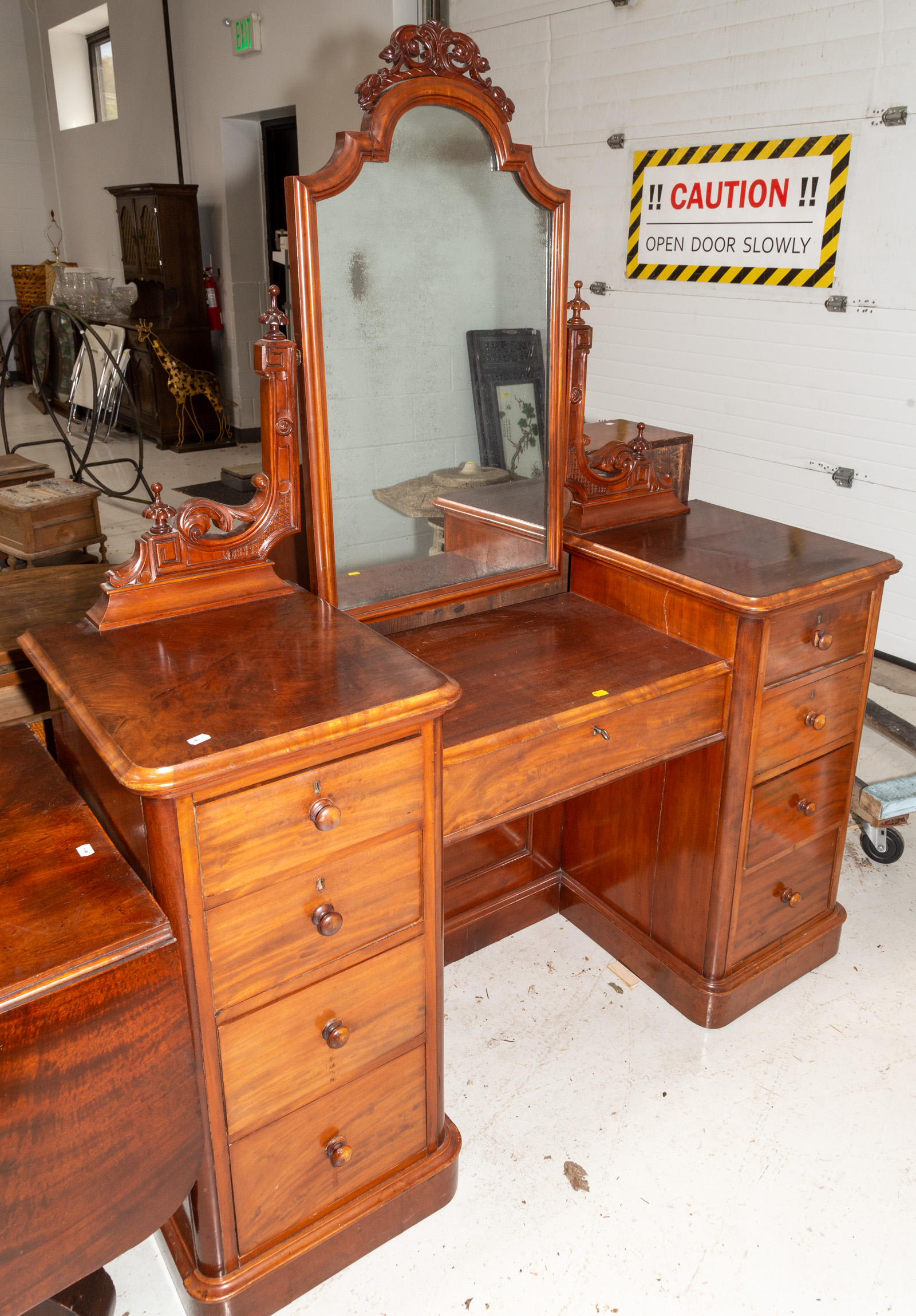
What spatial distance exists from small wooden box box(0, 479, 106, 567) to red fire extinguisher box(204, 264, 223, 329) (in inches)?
202

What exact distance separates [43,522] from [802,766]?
2.33m

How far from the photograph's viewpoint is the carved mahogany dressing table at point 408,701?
1391 millimetres

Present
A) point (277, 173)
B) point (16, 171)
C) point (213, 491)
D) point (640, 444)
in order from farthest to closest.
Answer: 1. point (16, 171)
2. point (277, 173)
3. point (213, 491)
4. point (640, 444)

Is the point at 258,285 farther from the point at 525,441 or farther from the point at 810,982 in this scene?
the point at 810,982

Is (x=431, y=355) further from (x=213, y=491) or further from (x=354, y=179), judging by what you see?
(x=213, y=491)

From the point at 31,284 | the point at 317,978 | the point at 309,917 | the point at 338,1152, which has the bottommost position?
the point at 338,1152

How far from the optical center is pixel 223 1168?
146 cm

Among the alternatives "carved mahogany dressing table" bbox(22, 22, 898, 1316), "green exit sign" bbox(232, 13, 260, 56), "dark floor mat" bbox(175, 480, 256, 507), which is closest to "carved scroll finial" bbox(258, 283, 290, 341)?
"carved mahogany dressing table" bbox(22, 22, 898, 1316)

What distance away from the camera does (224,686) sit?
146cm

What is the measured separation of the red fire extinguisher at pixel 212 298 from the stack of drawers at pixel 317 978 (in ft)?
23.5

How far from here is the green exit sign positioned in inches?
250

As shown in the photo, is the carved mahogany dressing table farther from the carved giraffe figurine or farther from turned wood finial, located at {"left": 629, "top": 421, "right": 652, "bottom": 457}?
the carved giraffe figurine

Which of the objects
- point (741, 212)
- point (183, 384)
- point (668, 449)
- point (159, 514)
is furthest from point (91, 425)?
point (159, 514)

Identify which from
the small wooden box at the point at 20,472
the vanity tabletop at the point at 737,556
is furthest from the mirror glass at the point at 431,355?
the small wooden box at the point at 20,472
